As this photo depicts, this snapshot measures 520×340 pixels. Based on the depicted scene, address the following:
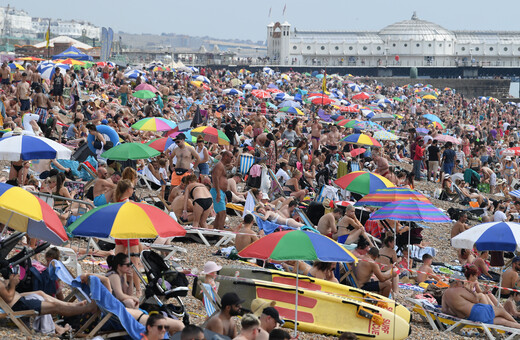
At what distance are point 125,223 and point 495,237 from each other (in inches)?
162

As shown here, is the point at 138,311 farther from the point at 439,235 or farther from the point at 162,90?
the point at 162,90

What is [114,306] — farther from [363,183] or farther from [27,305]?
[363,183]

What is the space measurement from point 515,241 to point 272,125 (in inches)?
583

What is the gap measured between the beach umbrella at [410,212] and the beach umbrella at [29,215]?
4.26 metres

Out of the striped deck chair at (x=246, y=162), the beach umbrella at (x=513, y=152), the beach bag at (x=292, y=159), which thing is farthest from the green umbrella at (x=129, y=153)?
the beach umbrella at (x=513, y=152)

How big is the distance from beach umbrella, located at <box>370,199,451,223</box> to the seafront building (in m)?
80.5

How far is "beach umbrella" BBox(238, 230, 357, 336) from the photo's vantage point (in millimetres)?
6469

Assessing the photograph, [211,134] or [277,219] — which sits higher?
[211,134]

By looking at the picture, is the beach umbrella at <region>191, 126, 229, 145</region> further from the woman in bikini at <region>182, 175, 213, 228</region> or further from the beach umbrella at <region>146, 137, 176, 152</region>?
the woman in bikini at <region>182, 175, 213, 228</region>

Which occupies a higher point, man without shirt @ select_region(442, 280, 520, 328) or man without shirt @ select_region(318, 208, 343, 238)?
man without shirt @ select_region(318, 208, 343, 238)

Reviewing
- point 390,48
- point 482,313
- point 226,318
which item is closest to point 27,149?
point 226,318

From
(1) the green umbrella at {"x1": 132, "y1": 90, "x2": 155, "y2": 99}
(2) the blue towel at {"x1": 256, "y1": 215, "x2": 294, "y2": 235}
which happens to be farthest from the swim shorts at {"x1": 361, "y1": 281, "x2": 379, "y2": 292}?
(1) the green umbrella at {"x1": 132, "y1": 90, "x2": 155, "y2": 99}

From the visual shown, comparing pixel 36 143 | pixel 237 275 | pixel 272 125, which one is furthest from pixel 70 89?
pixel 237 275

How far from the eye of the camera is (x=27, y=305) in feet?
18.9
